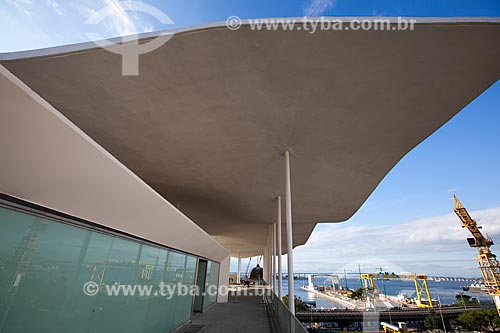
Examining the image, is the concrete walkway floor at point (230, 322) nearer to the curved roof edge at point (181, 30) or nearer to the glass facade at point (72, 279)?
the glass facade at point (72, 279)

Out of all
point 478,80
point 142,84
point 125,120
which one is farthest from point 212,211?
point 478,80

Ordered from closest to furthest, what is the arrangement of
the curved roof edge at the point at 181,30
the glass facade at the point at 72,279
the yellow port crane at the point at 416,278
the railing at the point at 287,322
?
the glass facade at the point at 72,279
the curved roof edge at the point at 181,30
the railing at the point at 287,322
the yellow port crane at the point at 416,278

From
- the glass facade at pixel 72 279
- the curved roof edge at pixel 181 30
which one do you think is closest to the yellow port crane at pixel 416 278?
the glass facade at pixel 72 279

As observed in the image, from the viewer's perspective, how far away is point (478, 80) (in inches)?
158

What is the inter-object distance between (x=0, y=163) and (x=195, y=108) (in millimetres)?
3592

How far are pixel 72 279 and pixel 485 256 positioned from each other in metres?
49.4

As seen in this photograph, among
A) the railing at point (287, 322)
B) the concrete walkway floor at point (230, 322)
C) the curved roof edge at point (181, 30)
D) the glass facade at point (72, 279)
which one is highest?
the curved roof edge at point (181, 30)

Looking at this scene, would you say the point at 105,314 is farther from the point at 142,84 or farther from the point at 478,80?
the point at 478,80

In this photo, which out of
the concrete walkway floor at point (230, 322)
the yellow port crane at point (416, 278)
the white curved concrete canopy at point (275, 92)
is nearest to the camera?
the white curved concrete canopy at point (275, 92)

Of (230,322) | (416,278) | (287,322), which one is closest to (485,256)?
(416,278)

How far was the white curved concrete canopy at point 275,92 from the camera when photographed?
3549mm

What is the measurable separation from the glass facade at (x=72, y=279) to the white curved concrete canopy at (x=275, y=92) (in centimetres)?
272

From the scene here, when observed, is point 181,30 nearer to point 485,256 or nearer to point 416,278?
point 485,256

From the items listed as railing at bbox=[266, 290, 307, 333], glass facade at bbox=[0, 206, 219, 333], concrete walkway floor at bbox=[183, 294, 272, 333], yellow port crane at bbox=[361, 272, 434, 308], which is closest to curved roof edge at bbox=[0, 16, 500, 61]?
glass facade at bbox=[0, 206, 219, 333]
